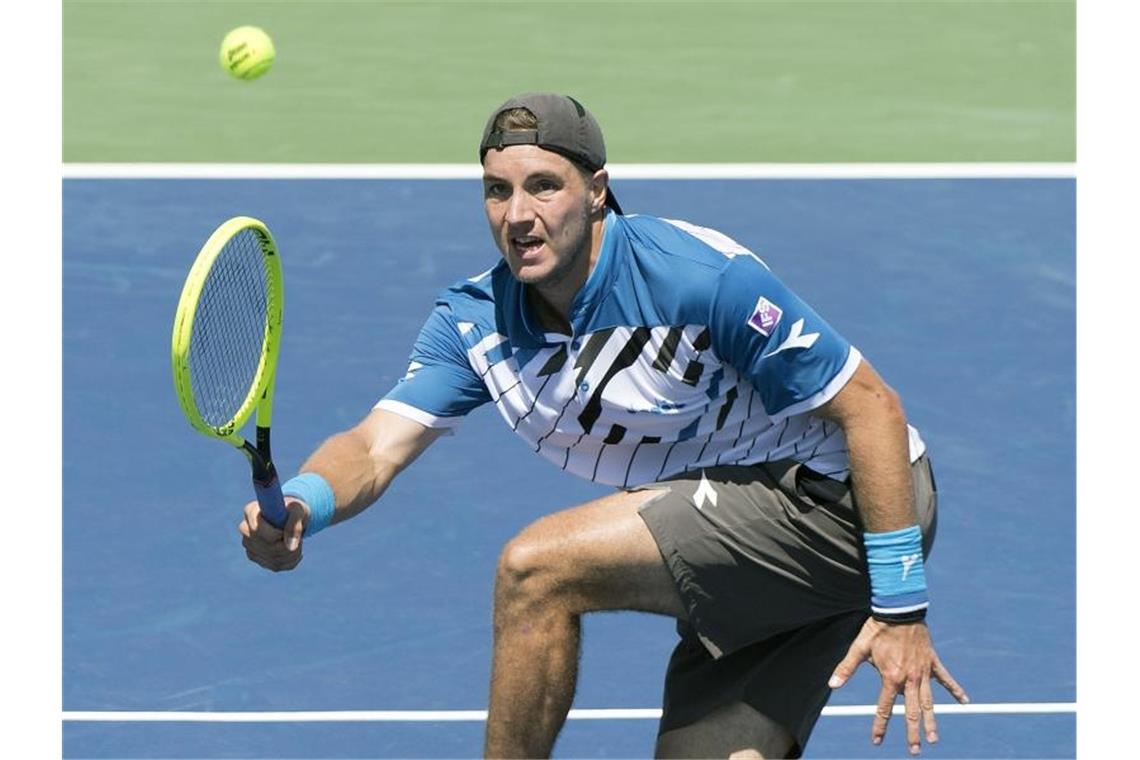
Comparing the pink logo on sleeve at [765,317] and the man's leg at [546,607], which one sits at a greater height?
the pink logo on sleeve at [765,317]

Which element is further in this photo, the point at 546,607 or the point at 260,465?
the point at 260,465

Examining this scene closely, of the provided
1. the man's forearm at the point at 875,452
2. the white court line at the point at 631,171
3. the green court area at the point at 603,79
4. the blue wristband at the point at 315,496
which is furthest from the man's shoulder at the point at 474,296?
the green court area at the point at 603,79

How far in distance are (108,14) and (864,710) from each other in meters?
7.04

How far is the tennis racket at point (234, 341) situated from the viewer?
250 inches

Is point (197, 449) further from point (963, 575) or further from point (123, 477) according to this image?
point (963, 575)

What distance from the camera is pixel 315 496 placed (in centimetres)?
665

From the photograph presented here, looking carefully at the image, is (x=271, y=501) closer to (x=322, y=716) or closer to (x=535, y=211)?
(x=535, y=211)

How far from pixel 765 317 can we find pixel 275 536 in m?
1.30

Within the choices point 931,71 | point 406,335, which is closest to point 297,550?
point 406,335

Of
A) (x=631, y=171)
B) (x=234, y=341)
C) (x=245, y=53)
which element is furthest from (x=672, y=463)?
(x=631, y=171)

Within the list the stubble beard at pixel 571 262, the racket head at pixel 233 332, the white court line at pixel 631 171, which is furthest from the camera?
the white court line at pixel 631 171

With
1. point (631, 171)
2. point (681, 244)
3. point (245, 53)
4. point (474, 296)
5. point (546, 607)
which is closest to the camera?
point (546, 607)

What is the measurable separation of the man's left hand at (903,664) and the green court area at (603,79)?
5963 millimetres

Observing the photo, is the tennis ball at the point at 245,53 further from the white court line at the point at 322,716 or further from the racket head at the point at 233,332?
the racket head at the point at 233,332
